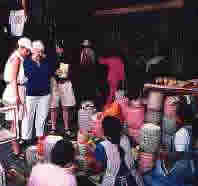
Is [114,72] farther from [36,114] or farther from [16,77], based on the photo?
[16,77]

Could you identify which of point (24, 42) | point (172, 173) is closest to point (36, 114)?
point (24, 42)

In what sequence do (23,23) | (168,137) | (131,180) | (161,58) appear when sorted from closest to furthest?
1. (131,180)
2. (168,137)
3. (23,23)
4. (161,58)

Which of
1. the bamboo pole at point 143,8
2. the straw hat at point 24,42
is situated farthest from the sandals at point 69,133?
the bamboo pole at point 143,8

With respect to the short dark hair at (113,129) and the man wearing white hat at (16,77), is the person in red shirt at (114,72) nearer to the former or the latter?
the man wearing white hat at (16,77)

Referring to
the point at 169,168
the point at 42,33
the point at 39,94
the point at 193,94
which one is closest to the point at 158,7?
the point at 193,94

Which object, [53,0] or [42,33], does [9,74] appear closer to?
[42,33]

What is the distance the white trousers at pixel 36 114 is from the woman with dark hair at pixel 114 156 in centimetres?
195

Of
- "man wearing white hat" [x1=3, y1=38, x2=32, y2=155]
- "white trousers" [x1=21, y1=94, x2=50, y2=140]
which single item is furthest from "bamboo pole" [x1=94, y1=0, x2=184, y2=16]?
"white trousers" [x1=21, y1=94, x2=50, y2=140]

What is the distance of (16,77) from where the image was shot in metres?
5.17

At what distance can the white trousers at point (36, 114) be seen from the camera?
5.49 m

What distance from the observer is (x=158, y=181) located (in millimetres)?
4000

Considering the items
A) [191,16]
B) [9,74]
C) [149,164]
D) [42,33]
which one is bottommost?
[149,164]

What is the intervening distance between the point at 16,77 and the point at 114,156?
2233 mm

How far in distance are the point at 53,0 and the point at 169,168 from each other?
425 cm
